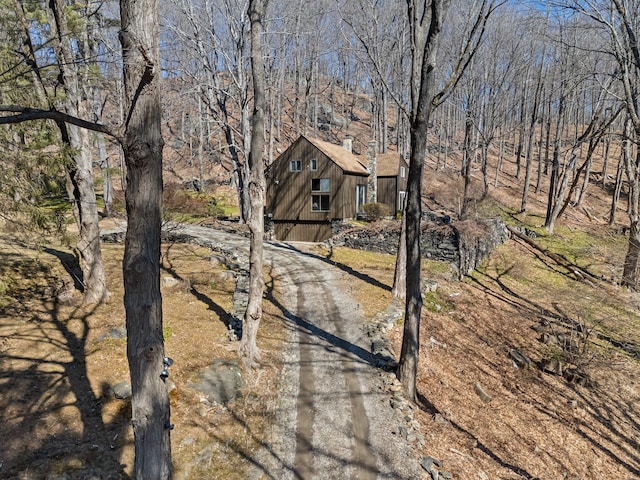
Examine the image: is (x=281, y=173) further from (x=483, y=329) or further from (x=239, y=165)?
(x=483, y=329)

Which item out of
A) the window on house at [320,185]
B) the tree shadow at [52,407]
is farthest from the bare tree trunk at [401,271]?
the window on house at [320,185]

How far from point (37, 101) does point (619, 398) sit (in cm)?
1832

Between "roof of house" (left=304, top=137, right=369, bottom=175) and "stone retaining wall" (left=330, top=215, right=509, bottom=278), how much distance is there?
510 cm

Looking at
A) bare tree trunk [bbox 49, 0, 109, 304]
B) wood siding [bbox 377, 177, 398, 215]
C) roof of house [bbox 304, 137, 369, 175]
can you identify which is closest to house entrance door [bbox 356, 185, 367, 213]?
roof of house [bbox 304, 137, 369, 175]

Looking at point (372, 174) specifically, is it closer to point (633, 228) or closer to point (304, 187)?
point (304, 187)

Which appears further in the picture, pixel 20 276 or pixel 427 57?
pixel 20 276

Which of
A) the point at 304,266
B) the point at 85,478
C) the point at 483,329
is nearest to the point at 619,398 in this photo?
the point at 483,329

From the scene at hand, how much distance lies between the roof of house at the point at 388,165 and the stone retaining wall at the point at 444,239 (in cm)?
750

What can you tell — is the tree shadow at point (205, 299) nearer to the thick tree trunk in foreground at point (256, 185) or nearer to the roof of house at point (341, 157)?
the thick tree trunk in foreground at point (256, 185)

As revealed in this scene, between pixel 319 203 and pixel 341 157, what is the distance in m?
4.61

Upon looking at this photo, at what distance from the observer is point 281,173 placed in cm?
2714

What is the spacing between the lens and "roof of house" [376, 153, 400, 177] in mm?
30689

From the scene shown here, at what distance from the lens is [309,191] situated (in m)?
26.4

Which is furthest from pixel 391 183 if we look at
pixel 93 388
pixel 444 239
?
pixel 93 388
